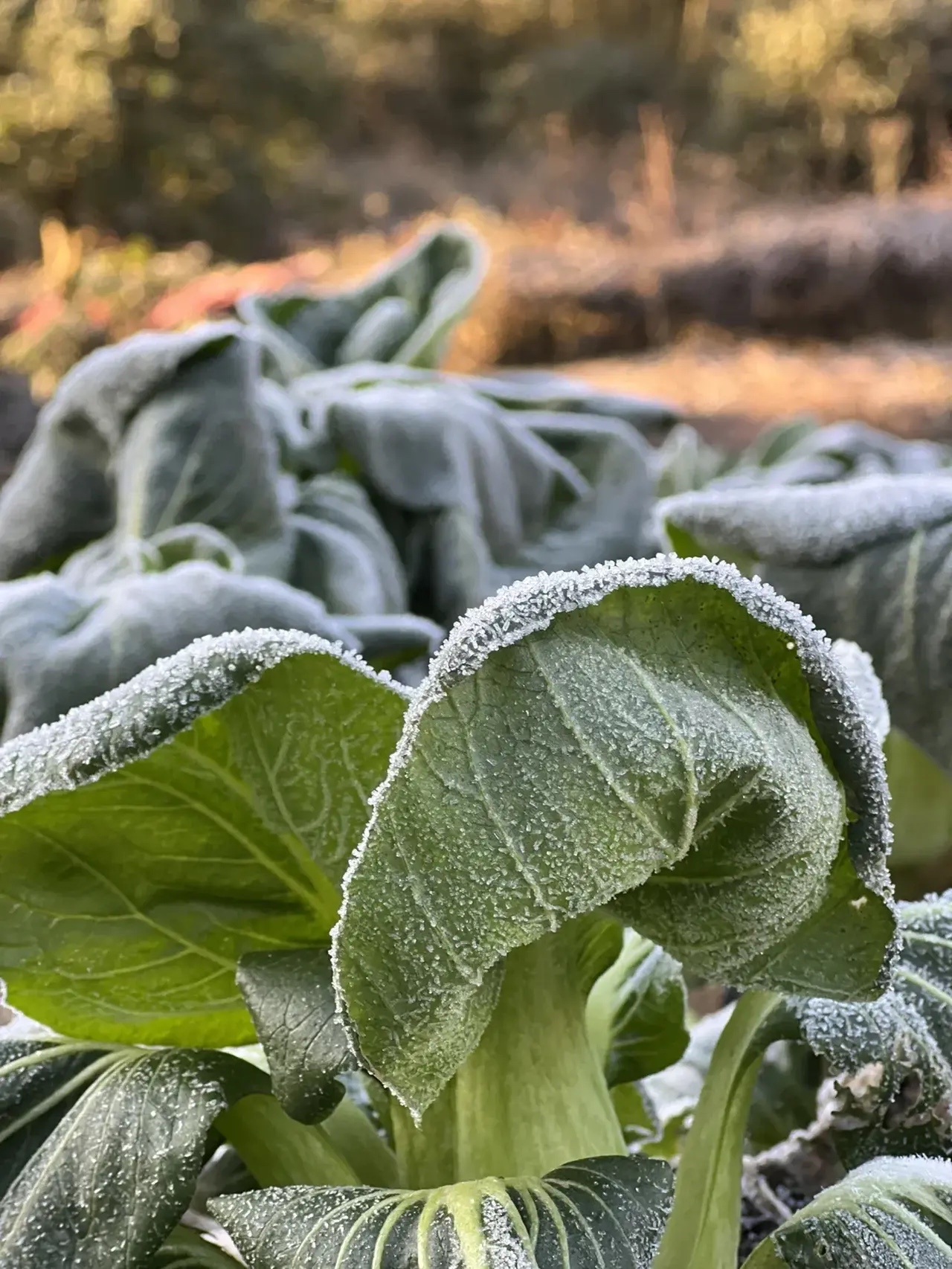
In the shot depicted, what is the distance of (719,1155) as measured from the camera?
36 centimetres

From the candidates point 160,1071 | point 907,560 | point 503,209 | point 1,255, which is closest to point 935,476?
point 907,560

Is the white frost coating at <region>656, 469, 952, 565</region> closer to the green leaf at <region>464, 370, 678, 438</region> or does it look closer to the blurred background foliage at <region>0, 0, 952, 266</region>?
the green leaf at <region>464, 370, 678, 438</region>

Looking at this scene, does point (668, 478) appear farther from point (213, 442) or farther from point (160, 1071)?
point (160, 1071)

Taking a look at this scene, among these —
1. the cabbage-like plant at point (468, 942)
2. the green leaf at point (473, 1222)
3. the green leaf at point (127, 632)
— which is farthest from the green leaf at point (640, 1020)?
the green leaf at point (127, 632)

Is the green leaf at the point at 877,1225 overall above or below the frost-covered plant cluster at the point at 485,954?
Answer: below

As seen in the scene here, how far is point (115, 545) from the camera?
34.6 inches

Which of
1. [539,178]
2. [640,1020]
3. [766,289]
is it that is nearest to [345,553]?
[640,1020]

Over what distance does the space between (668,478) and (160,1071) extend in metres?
1.06

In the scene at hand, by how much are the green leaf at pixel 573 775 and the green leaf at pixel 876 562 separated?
41 centimetres

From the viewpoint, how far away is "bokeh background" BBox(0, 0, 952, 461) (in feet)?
9.96

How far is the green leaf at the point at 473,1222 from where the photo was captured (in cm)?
26

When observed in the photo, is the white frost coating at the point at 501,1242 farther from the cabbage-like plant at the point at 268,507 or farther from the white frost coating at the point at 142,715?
the cabbage-like plant at the point at 268,507

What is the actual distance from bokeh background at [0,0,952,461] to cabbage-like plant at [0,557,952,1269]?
1.70 m

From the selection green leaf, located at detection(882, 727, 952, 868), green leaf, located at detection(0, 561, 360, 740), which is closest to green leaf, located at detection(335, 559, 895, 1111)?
green leaf, located at detection(0, 561, 360, 740)
